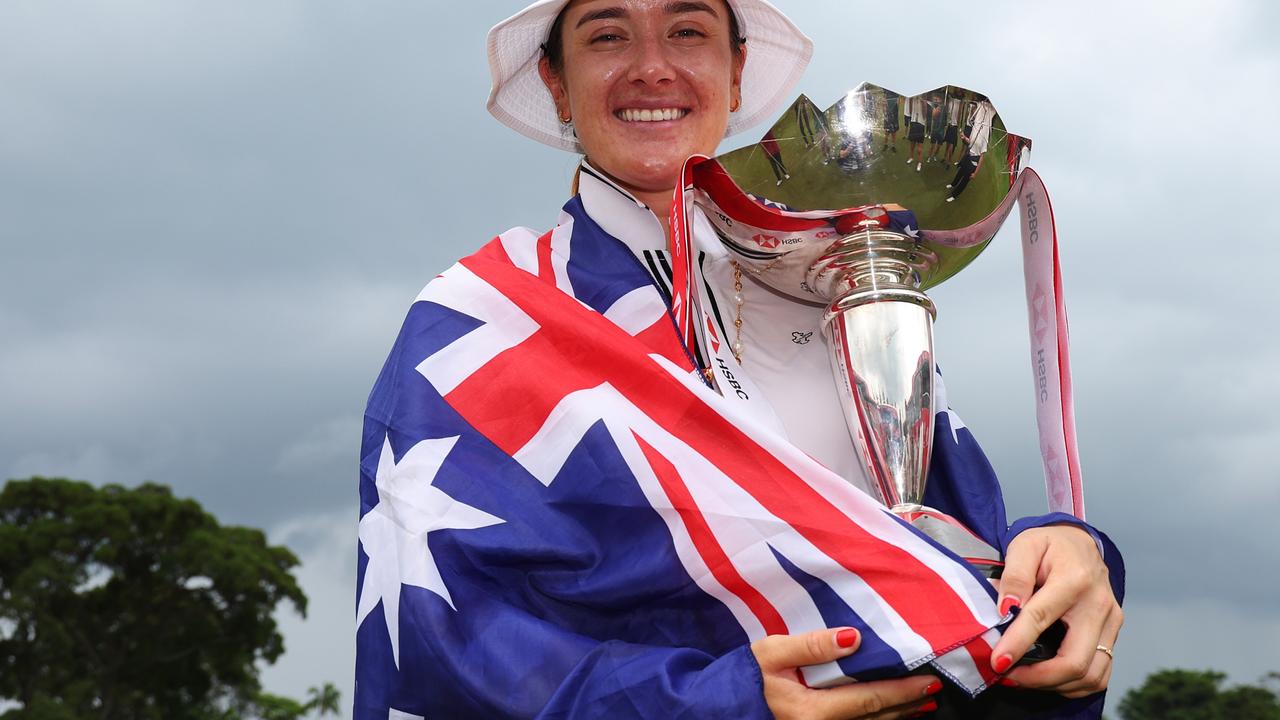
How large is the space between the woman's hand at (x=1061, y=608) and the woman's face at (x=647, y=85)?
115cm

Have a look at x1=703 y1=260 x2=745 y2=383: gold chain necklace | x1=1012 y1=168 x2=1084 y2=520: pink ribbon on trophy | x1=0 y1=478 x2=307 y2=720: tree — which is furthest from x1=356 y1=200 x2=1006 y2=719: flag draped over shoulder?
x1=0 y1=478 x2=307 y2=720: tree

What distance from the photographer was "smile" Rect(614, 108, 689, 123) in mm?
2887

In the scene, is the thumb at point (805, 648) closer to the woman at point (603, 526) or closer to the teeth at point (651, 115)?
the woman at point (603, 526)

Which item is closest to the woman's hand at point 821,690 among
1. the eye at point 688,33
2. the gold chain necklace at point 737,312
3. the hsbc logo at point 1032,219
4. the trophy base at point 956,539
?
the trophy base at point 956,539

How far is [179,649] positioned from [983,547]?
98.6 ft

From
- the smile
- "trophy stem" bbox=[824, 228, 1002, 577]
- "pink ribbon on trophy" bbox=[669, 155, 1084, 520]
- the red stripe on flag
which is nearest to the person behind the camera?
the red stripe on flag

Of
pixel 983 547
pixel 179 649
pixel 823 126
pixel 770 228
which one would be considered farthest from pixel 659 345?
pixel 179 649

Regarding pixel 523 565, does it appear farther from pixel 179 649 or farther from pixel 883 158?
pixel 179 649

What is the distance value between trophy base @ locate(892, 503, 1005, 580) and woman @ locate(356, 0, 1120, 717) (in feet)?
0.14

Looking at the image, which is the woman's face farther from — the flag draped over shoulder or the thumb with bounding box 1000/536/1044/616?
the thumb with bounding box 1000/536/1044/616

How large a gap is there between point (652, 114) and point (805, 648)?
1360 mm

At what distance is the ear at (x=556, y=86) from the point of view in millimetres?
3111

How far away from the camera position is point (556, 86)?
10.3 feet

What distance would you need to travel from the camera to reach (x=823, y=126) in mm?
2506
